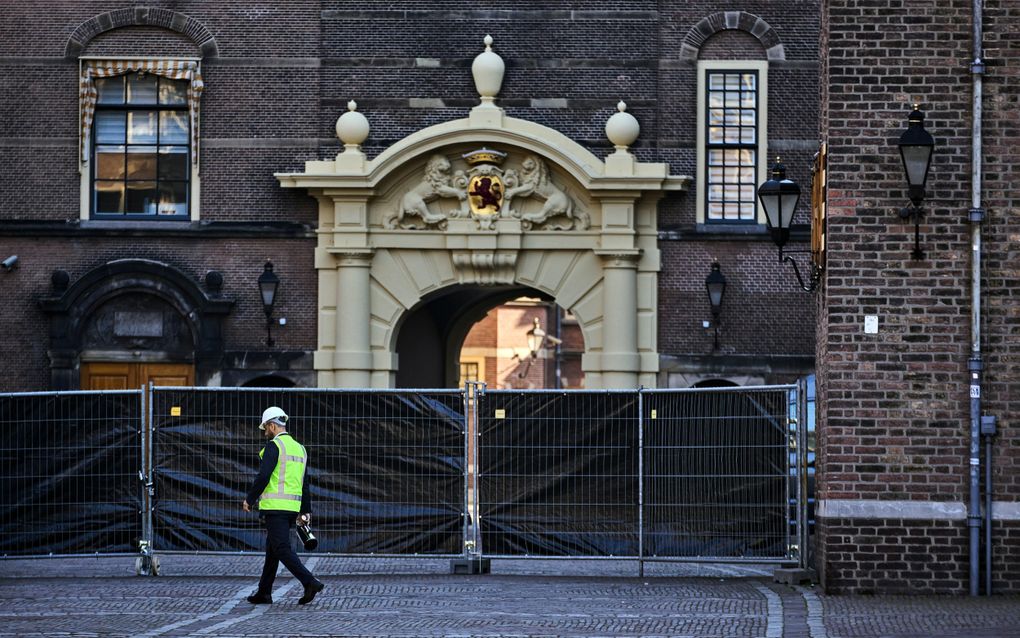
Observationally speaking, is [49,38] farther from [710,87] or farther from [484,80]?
[710,87]

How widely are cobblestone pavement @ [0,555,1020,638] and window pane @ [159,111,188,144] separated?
1186cm

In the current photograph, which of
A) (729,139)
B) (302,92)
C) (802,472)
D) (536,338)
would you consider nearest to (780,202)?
(802,472)

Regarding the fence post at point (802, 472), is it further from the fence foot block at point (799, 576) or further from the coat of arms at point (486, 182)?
the coat of arms at point (486, 182)

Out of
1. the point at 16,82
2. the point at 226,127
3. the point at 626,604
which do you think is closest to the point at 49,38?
the point at 16,82

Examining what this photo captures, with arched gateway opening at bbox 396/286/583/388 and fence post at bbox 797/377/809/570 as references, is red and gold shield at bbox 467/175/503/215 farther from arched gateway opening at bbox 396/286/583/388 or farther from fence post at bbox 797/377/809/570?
arched gateway opening at bbox 396/286/583/388

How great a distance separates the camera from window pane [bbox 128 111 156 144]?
1164 inches

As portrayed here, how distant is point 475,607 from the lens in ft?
47.9

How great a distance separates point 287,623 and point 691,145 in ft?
55.3

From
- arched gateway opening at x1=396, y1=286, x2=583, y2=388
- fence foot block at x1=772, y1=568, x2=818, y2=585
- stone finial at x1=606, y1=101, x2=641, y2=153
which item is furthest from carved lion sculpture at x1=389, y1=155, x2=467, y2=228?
arched gateway opening at x1=396, y1=286, x2=583, y2=388

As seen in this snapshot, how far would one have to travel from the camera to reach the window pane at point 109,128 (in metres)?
29.6

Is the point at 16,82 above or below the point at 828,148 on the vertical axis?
above

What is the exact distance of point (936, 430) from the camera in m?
15.3

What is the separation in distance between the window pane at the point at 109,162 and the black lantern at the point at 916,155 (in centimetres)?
1700

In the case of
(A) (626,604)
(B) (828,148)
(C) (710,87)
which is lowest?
(A) (626,604)
